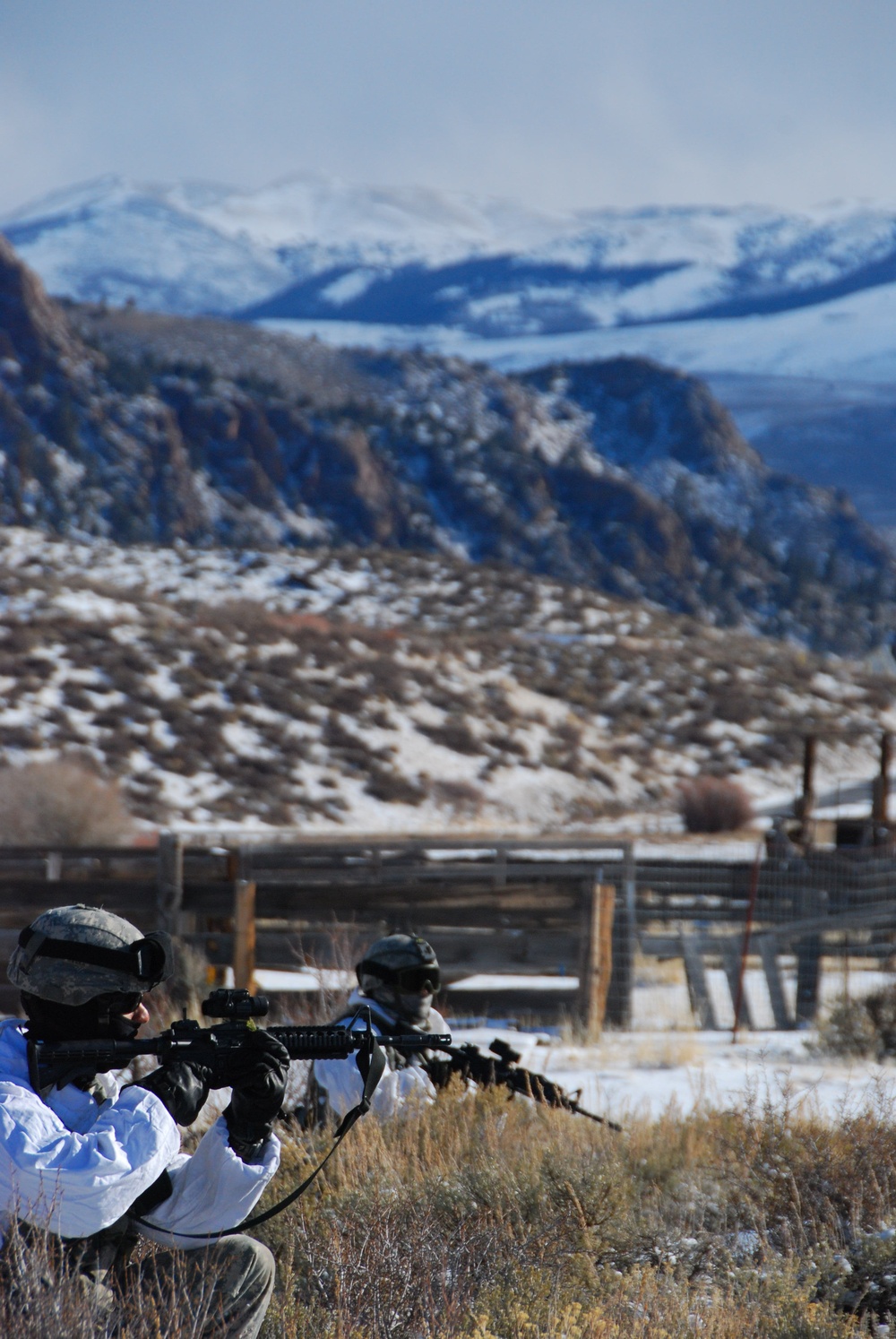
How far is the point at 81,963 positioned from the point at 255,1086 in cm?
49

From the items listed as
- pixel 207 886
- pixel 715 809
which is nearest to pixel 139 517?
pixel 715 809

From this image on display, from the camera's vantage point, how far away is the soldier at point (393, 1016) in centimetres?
492

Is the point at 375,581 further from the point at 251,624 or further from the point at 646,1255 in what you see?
the point at 646,1255

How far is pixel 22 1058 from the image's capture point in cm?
294

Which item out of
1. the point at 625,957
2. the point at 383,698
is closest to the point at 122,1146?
the point at 625,957

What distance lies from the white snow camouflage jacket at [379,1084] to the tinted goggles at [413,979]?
0.36 feet

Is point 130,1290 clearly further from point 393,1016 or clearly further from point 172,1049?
point 393,1016

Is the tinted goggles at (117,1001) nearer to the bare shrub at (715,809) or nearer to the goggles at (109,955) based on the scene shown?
the goggles at (109,955)

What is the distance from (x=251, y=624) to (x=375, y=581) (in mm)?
13591

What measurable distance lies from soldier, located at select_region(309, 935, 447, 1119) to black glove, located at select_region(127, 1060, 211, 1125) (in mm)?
2003

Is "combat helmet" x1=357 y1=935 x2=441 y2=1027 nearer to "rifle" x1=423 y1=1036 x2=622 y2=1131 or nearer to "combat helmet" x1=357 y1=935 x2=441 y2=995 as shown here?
"combat helmet" x1=357 y1=935 x2=441 y2=995

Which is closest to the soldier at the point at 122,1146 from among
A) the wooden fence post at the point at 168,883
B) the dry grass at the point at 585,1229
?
the dry grass at the point at 585,1229

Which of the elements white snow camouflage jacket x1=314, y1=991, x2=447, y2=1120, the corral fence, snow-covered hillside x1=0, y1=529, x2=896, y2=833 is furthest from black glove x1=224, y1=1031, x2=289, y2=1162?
snow-covered hillside x1=0, y1=529, x2=896, y2=833

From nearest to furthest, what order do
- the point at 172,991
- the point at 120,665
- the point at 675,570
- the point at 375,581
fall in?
the point at 172,991
the point at 120,665
the point at 375,581
the point at 675,570
